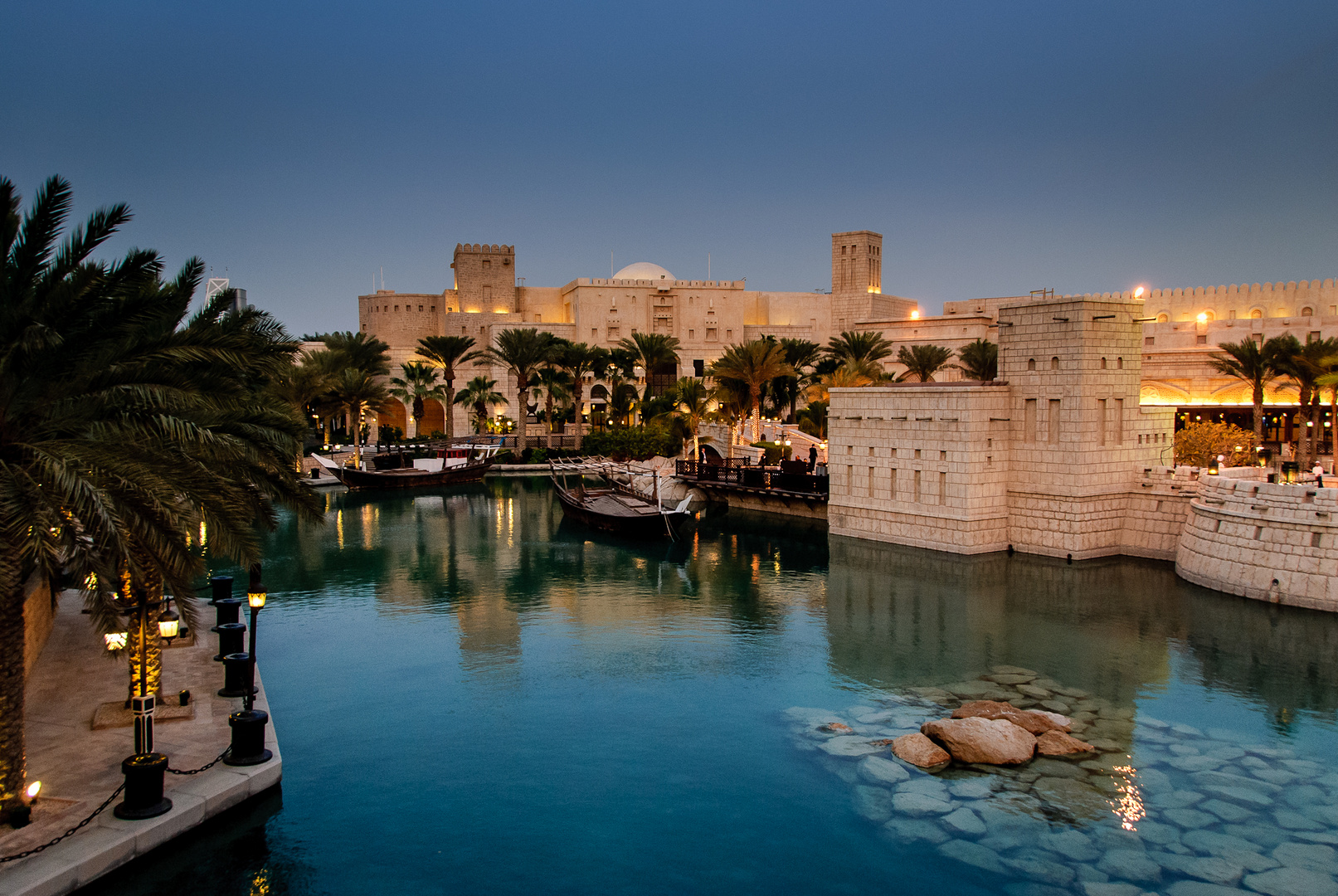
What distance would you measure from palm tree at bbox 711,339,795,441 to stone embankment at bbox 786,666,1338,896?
2634 cm

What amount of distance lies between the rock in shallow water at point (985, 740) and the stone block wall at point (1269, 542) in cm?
956

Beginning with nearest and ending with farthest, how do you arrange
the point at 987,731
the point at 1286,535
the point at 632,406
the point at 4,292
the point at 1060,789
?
the point at 4,292, the point at 1060,789, the point at 987,731, the point at 1286,535, the point at 632,406

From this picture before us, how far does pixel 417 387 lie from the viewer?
185 feet

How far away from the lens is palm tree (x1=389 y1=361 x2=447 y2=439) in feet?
185

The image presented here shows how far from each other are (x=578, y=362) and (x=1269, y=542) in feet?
122

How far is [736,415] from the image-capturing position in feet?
135

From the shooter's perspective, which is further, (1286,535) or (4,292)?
(1286,535)

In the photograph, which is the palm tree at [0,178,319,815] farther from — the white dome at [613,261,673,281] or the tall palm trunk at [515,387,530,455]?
the white dome at [613,261,673,281]

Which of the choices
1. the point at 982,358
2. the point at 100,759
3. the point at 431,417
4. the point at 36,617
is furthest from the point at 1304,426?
the point at 431,417

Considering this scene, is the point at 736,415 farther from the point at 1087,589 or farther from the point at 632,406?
the point at 1087,589

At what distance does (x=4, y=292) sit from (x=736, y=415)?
116ft

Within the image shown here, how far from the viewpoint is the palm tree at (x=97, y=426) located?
21.8ft

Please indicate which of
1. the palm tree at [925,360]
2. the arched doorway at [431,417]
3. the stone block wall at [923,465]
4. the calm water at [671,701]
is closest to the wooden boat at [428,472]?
the calm water at [671,701]

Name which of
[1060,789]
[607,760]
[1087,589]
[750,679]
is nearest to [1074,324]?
[1087,589]
